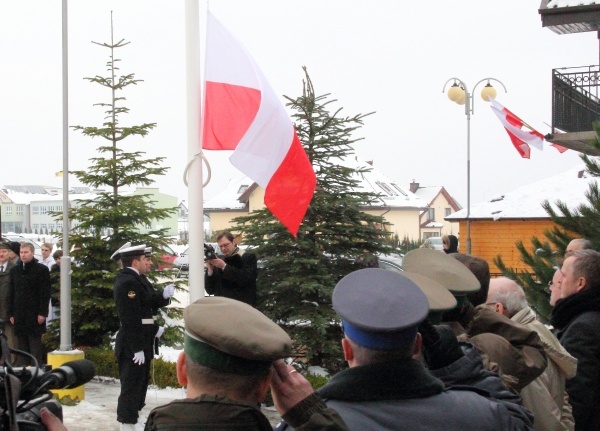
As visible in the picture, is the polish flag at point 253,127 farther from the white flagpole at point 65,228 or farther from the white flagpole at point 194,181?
the white flagpole at point 65,228

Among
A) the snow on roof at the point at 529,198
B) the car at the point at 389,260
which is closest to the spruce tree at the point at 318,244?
the car at the point at 389,260

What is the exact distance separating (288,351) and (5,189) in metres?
101

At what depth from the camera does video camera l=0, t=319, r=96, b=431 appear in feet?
5.75

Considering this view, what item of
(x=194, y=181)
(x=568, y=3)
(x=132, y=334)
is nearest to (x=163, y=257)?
(x=132, y=334)

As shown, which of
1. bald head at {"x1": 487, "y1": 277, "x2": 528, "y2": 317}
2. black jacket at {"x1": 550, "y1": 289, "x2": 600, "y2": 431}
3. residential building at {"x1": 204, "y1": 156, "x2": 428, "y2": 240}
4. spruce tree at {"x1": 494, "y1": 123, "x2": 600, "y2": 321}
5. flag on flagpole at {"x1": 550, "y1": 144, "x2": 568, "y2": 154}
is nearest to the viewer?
bald head at {"x1": 487, "y1": 277, "x2": 528, "y2": 317}

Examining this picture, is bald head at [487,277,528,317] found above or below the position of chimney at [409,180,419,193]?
below

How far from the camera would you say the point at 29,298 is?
1085cm

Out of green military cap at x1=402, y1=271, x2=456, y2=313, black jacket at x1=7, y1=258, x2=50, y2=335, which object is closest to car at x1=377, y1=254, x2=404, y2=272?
black jacket at x1=7, y1=258, x2=50, y2=335

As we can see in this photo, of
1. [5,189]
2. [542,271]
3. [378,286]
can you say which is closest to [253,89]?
[542,271]

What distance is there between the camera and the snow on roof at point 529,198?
27391 millimetres

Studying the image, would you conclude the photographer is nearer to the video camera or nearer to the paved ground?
the paved ground

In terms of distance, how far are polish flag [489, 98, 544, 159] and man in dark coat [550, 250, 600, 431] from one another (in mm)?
14486

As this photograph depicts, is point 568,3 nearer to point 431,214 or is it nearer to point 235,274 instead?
point 235,274

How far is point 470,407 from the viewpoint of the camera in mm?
2404
